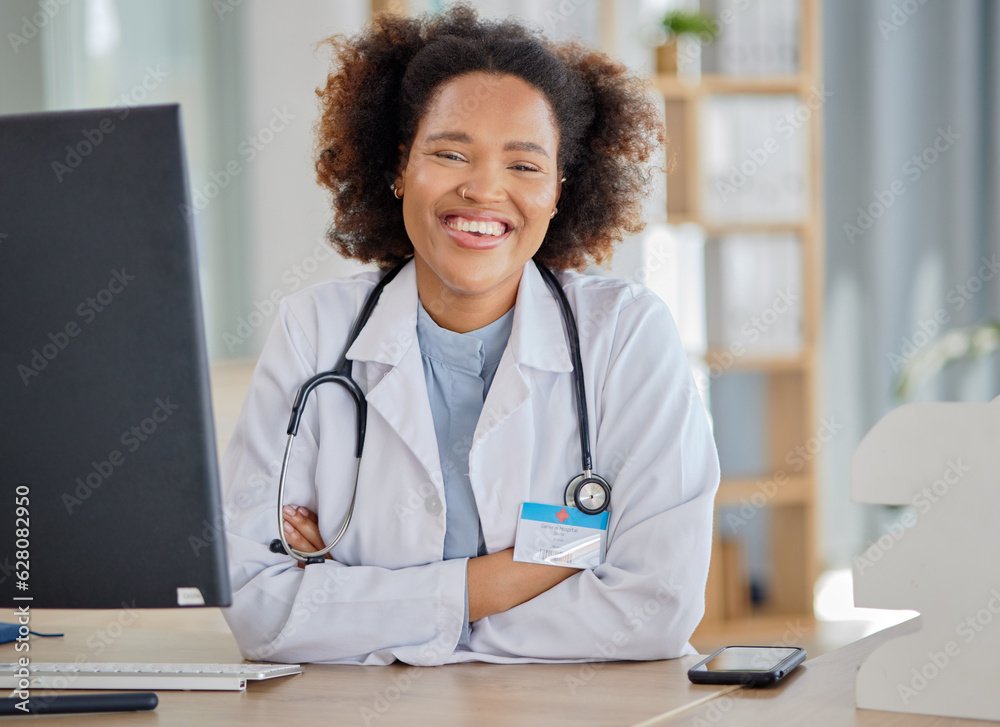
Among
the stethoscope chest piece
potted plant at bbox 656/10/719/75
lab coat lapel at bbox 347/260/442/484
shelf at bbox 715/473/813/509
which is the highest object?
potted plant at bbox 656/10/719/75

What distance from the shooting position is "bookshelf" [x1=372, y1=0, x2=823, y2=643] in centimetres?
350

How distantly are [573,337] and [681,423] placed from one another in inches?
7.8

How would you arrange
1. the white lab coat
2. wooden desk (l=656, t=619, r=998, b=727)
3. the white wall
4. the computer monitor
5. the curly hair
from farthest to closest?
the white wall
the curly hair
the white lab coat
wooden desk (l=656, t=619, r=998, b=727)
the computer monitor

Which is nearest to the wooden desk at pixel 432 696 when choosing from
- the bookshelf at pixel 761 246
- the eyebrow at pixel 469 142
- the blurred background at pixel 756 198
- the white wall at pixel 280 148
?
the eyebrow at pixel 469 142

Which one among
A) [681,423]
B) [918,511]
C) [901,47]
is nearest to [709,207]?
[901,47]

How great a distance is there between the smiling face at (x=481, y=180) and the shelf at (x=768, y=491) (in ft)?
7.11

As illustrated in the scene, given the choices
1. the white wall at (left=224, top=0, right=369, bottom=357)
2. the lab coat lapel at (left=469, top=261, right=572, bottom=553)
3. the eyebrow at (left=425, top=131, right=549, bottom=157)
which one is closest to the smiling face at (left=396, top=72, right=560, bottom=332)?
the eyebrow at (left=425, top=131, right=549, bottom=157)

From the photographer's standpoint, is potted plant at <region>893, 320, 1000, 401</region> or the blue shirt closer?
the blue shirt

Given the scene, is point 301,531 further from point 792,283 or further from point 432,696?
point 792,283

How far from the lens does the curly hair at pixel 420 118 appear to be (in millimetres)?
1617

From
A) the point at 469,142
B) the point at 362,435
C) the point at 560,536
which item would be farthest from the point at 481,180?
the point at 560,536

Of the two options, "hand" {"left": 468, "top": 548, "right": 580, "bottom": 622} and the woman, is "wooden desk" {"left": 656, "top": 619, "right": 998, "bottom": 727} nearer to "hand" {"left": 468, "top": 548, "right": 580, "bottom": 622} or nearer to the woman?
the woman

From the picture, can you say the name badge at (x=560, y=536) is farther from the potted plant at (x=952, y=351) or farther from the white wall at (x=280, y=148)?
the potted plant at (x=952, y=351)

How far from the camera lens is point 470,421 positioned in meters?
1.49
